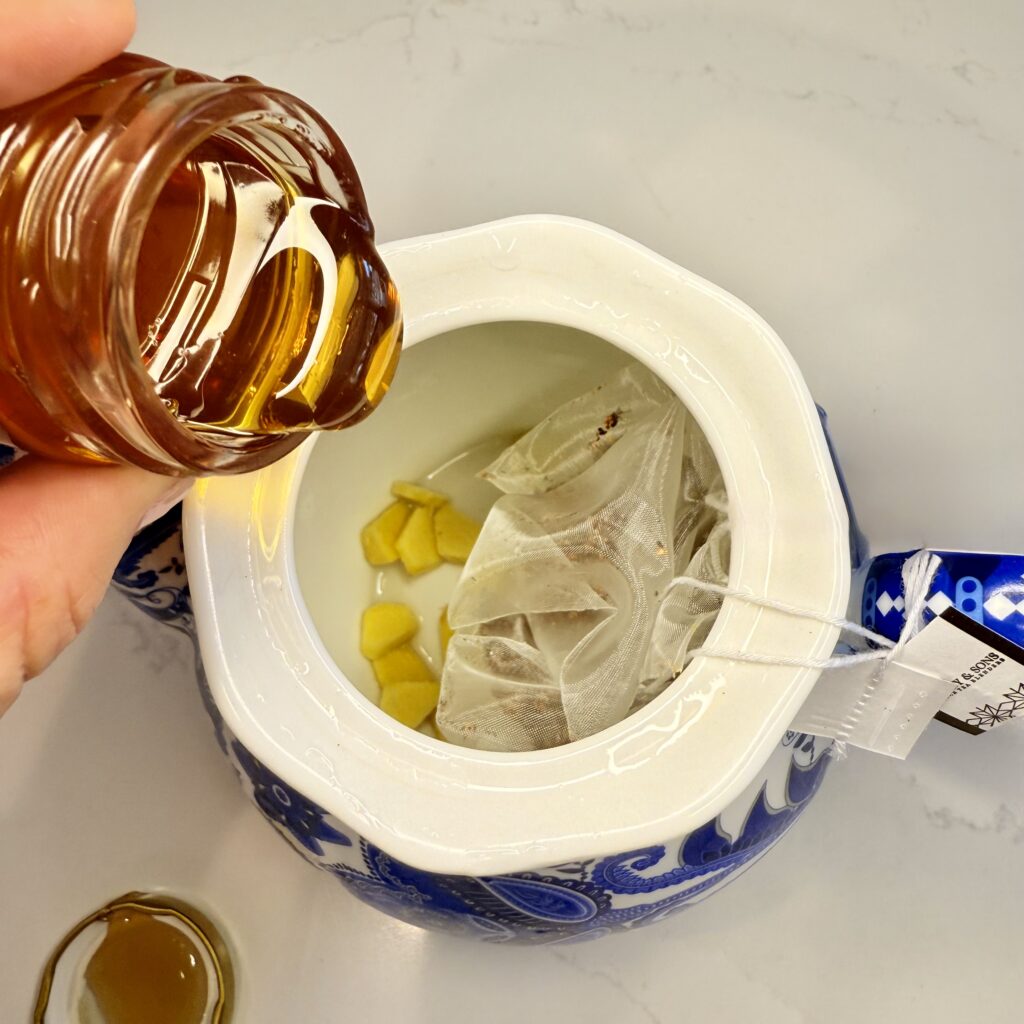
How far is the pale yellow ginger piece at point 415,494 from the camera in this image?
623mm

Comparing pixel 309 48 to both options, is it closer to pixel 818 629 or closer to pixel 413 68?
pixel 413 68

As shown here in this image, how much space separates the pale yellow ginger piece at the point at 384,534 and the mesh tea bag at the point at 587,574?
5cm

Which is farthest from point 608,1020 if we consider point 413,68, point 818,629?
point 413,68

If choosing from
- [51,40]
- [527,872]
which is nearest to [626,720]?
[527,872]

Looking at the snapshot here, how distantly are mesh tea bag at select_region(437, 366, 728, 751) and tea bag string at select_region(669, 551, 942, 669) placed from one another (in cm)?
5

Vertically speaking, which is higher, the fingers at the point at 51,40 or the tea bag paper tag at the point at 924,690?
the fingers at the point at 51,40

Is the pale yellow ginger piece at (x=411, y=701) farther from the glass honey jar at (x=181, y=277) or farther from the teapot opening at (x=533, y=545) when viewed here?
the glass honey jar at (x=181, y=277)

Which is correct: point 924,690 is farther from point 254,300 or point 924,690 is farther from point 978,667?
point 254,300

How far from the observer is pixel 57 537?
0.38 m

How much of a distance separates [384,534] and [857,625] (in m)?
0.28

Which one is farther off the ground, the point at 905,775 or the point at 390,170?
the point at 390,170

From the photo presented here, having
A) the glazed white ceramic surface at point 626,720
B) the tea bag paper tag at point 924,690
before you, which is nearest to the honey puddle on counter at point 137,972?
the glazed white ceramic surface at point 626,720

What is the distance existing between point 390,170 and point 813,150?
0.93ft

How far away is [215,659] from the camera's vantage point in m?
0.43
